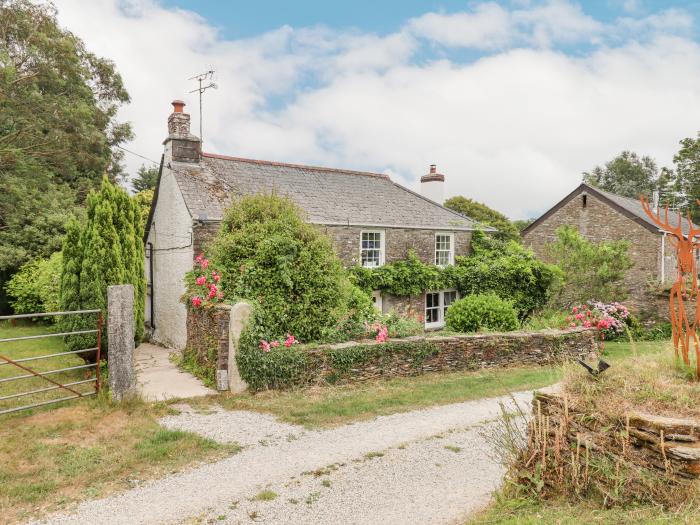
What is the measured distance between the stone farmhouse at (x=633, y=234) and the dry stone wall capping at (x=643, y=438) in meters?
21.0

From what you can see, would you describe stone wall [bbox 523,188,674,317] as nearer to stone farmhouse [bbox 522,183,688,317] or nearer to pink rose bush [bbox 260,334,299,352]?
stone farmhouse [bbox 522,183,688,317]

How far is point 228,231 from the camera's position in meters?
11.8

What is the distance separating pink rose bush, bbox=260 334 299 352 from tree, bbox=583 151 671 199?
188ft

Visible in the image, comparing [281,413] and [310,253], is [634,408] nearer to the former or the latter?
[281,413]

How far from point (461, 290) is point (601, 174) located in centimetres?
4885

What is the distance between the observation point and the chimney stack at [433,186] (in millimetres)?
25203

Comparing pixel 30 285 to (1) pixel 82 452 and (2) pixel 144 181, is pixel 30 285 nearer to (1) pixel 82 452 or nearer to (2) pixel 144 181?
(1) pixel 82 452

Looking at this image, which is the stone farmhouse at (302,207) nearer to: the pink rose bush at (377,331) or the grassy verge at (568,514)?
the pink rose bush at (377,331)

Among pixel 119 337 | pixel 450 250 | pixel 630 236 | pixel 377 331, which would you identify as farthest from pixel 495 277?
pixel 119 337

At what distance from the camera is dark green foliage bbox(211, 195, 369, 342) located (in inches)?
425

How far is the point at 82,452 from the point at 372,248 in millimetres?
13686

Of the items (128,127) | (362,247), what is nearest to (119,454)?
(362,247)

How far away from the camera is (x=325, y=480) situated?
588 centimetres

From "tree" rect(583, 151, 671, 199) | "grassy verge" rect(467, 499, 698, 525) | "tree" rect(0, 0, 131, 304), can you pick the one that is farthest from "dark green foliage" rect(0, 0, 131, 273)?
"tree" rect(583, 151, 671, 199)
